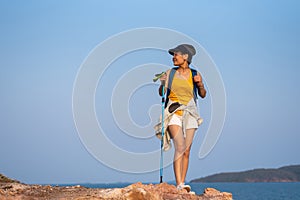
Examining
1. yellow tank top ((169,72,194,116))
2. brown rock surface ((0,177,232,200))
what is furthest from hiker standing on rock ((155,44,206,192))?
brown rock surface ((0,177,232,200))

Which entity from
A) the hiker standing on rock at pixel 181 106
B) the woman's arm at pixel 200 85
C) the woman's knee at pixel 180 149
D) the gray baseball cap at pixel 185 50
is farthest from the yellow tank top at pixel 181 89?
the woman's knee at pixel 180 149

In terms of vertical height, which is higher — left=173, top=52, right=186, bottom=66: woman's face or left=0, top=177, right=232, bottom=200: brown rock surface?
left=173, top=52, right=186, bottom=66: woman's face

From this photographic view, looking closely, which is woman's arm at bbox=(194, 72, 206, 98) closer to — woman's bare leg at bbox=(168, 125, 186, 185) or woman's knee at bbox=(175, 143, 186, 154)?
woman's bare leg at bbox=(168, 125, 186, 185)

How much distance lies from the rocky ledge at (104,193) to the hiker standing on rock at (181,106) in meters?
0.76

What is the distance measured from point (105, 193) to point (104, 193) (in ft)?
0.10

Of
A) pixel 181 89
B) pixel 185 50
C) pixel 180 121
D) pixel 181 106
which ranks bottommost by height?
pixel 180 121

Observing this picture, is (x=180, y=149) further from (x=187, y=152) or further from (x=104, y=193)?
(x=104, y=193)

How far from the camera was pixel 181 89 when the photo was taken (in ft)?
34.9

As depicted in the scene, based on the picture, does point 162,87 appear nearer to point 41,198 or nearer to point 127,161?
point 127,161

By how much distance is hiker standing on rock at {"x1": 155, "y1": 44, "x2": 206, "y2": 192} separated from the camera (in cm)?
1047

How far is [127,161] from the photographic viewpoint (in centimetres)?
1086

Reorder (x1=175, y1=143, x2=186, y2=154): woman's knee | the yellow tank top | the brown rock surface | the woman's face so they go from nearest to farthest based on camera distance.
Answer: the brown rock surface < (x1=175, y1=143, x2=186, y2=154): woman's knee < the yellow tank top < the woman's face

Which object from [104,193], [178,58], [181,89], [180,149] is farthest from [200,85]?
[104,193]

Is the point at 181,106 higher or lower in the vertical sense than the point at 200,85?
lower
